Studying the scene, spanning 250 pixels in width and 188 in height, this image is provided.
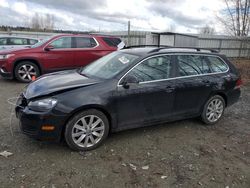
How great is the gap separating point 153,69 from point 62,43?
5.25 metres

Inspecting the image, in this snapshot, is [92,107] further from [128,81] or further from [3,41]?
[3,41]

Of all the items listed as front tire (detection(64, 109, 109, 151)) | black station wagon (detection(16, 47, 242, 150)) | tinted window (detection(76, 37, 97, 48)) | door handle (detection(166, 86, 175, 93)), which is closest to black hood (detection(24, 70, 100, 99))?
black station wagon (detection(16, 47, 242, 150))

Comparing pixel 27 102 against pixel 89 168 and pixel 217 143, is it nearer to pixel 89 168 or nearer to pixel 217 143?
pixel 89 168

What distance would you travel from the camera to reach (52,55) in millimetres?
8328

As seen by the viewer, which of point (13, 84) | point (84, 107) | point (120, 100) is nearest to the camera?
point (84, 107)

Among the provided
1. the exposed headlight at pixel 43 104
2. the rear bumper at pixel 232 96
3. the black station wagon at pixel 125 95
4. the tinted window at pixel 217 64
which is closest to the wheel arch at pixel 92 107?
the black station wagon at pixel 125 95

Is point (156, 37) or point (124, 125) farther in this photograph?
point (156, 37)

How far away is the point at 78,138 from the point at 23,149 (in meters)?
0.84

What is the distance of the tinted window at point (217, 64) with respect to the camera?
16.4 ft

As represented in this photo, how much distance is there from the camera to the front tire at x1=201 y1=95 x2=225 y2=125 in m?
4.97

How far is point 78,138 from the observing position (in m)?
3.69

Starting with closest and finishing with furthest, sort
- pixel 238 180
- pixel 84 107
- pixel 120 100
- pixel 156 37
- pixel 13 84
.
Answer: pixel 238 180, pixel 84 107, pixel 120 100, pixel 13 84, pixel 156 37

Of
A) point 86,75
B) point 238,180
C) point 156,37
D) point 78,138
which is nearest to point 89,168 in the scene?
point 78,138

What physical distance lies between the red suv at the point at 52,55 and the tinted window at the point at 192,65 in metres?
4.94
